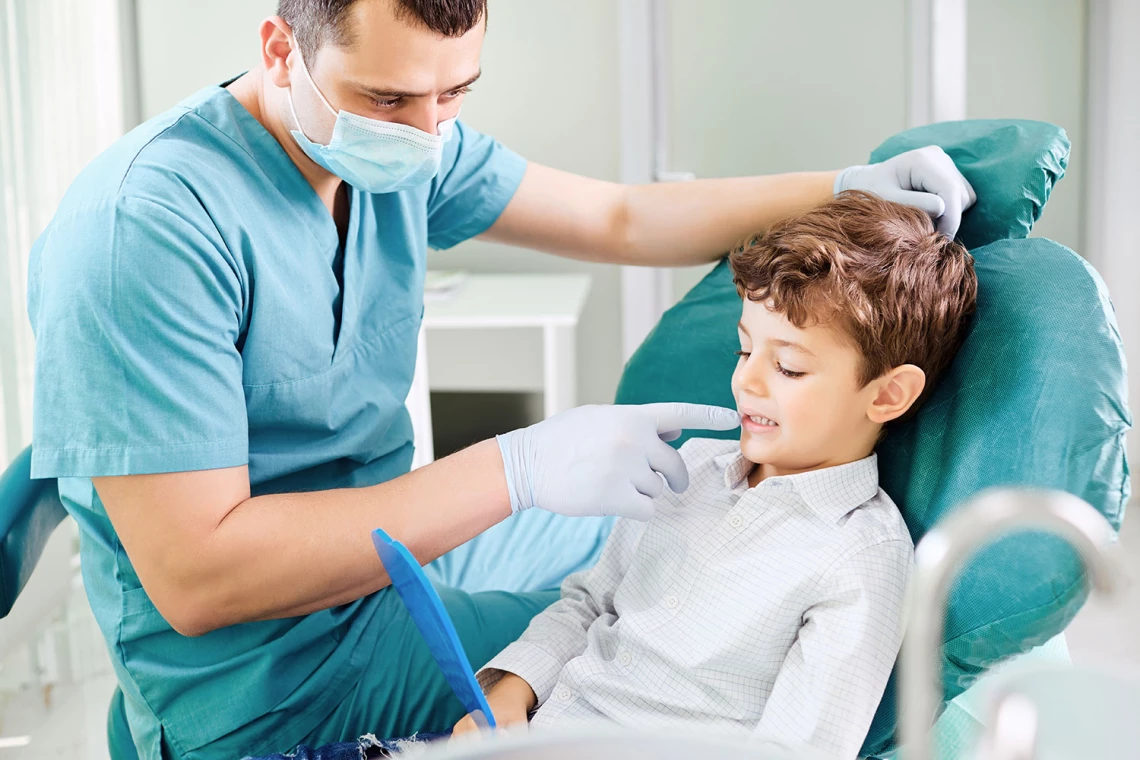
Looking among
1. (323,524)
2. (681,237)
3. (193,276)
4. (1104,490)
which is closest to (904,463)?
(1104,490)

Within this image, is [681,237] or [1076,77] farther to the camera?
[1076,77]

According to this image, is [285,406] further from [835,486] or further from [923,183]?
[923,183]

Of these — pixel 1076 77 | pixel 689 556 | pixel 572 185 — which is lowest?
pixel 689 556

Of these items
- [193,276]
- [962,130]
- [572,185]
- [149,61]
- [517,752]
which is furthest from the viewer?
[149,61]

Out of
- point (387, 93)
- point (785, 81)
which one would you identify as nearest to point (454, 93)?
point (387, 93)

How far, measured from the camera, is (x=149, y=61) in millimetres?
3158

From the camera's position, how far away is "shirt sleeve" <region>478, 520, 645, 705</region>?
110cm

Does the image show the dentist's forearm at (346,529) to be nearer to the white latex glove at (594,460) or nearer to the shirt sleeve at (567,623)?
the white latex glove at (594,460)

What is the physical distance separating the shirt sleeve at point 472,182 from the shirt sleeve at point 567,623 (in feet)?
1.67

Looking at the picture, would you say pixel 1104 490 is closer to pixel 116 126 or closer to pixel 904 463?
pixel 904 463

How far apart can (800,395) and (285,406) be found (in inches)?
21.8

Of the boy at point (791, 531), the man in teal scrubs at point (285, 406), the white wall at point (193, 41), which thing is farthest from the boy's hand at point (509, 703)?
the white wall at point (193, 41)

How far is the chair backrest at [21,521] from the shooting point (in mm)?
1163

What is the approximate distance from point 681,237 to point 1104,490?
0.69 meters
